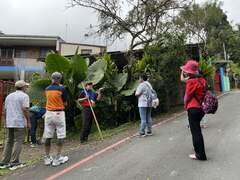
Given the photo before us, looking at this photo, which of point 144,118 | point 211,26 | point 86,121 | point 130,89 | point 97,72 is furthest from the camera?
point 211,26

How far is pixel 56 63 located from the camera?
12.9m

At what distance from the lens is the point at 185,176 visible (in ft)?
19.6

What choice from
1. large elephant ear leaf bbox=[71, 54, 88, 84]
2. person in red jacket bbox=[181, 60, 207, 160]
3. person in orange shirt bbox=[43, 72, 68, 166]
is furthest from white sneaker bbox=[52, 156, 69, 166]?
large elephant ear leaf bbox=[71, 54, 88, 84]

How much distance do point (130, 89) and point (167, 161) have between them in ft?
22.9

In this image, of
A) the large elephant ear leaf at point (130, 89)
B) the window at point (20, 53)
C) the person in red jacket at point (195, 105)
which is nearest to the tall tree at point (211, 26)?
the window at point (20, 53)

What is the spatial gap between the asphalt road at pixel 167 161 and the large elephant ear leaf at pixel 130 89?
3.49 metres

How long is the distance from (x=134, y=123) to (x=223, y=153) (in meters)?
6.72

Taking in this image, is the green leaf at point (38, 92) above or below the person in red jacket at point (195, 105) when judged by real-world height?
above

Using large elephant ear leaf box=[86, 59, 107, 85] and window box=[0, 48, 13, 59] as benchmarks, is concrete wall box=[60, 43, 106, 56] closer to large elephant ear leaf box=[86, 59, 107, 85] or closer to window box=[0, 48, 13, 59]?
window box=[0, 48, 13, 59]

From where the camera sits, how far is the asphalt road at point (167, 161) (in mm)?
6129

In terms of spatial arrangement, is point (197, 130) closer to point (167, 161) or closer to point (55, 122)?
point (167, 161)

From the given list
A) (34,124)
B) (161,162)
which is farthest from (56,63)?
(161,162)

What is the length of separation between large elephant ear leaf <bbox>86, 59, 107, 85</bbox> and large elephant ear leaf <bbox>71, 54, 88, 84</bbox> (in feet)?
1.18

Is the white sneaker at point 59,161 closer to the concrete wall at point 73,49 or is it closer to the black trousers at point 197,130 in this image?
the black trousers at point 197,130
